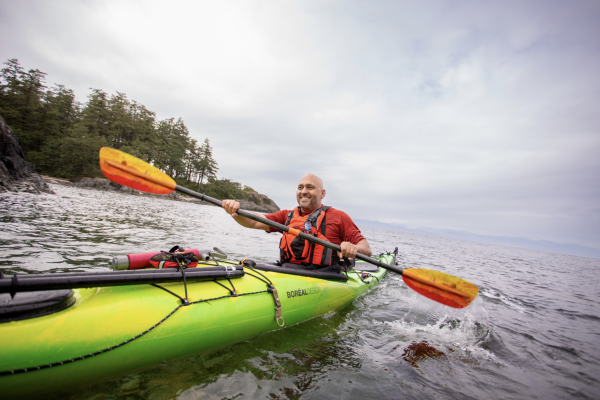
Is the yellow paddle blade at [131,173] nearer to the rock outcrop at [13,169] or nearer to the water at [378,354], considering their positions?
the water at [378,354]

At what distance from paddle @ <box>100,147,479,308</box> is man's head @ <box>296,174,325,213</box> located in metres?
0.72

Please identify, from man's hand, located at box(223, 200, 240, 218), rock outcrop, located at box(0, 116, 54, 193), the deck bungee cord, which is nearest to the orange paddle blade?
the deck bungee cord

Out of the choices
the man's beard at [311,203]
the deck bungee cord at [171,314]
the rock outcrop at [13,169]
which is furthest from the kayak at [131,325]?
the rock outcrop at [13,169]

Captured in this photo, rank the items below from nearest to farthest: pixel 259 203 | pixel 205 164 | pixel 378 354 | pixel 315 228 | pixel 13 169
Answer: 1. pixel 378 354
2. pixel 315 228
3. pixel 13 169
4. pixel 205 164
5. pixel 259 203

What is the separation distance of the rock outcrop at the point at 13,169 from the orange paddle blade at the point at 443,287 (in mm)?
21511

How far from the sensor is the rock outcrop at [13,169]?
15.2m

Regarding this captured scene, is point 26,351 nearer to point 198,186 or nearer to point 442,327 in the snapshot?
point 442,327

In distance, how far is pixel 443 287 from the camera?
3.70 meters

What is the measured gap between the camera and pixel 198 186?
55406 mm

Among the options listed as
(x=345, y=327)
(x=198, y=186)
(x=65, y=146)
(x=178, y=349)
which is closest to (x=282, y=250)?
(x=345, y=327)

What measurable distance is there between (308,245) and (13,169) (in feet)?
75.6

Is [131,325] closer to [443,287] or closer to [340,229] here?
[340,229]

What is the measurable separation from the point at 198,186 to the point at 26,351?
58.1 m

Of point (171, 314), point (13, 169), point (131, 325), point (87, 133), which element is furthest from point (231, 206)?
point (87, 133)
